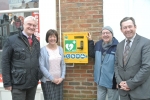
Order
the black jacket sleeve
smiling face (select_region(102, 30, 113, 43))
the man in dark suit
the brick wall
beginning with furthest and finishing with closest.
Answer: the brick wall, smiling face (select_region(102, 30, 113, 43)), the black jacket sleeve, the man in dark suit

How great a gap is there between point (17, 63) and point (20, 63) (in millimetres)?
46

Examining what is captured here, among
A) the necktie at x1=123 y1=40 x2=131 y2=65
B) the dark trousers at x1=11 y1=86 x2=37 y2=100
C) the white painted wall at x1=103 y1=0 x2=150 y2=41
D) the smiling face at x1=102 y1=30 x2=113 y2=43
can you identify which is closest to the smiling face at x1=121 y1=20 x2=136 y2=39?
the necktie at x1=123 y1=40 x2=131 y2=65

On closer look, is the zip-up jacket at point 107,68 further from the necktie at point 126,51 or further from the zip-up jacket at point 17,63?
the zip-up jacket at point 17,63

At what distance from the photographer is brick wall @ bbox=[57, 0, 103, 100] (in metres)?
3.70

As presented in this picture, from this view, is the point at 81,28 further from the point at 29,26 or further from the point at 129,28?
the point at 129,28

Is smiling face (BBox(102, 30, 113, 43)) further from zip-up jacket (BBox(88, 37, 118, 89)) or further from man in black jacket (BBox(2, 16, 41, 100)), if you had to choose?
man in black jacket (BBox(2, 16, 41, 100))

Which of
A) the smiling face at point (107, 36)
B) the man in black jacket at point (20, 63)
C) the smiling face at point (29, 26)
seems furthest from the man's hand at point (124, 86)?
the smiling face at point (29, 26)

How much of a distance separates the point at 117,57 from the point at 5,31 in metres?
2.47

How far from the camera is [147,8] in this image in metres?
3.53

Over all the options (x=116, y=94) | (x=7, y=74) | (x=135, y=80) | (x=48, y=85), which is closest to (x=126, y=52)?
(x=135, y=80)

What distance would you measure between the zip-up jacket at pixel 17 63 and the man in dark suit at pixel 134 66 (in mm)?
1308

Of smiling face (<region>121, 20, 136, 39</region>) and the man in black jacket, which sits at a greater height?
smiling face (<region>121, 20, 136, 39</region>)

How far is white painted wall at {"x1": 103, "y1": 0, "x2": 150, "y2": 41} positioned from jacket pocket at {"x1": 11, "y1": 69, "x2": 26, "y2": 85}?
168 centimetres

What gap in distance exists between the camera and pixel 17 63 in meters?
2.95
